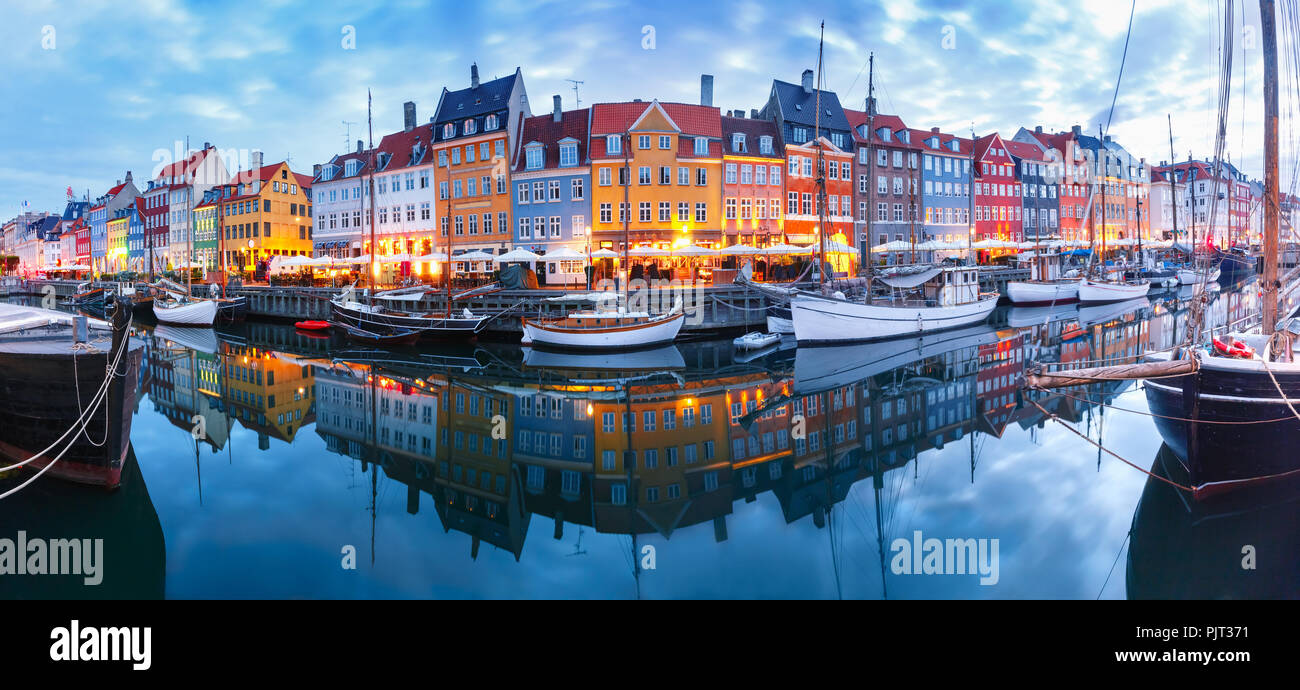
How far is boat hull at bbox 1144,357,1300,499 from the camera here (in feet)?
35.8

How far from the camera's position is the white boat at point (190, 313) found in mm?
46812

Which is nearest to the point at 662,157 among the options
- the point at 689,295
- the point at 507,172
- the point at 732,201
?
the point at 732,201

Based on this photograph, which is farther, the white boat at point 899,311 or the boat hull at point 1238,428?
the white boat at point 899,311

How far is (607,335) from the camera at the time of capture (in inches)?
1211

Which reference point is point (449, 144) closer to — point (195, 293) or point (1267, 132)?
point (195, 293)

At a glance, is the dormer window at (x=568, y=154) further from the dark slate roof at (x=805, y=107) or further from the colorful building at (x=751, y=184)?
the dark slate roof at (x=805, y=107)

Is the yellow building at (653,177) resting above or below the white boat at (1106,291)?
above

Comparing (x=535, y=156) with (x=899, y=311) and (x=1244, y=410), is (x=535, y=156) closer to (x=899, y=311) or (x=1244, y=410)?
(x=899, y=311)

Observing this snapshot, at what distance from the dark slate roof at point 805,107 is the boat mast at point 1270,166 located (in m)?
40.4

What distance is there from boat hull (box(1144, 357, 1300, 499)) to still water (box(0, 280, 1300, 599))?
0.60 metres

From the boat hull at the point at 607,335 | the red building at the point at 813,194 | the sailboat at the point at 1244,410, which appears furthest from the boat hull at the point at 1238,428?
the red building at the point at 813,194

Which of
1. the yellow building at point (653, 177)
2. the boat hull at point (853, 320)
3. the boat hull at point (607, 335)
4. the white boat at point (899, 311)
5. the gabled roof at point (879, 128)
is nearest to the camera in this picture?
the boat hull at point (607, 335)

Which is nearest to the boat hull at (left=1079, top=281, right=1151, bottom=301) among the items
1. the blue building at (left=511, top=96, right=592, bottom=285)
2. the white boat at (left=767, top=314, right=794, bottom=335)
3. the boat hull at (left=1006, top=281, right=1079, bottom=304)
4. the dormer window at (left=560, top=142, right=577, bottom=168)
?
the boat hull at (left=1006, top=281, right=1079, bottom=304)
